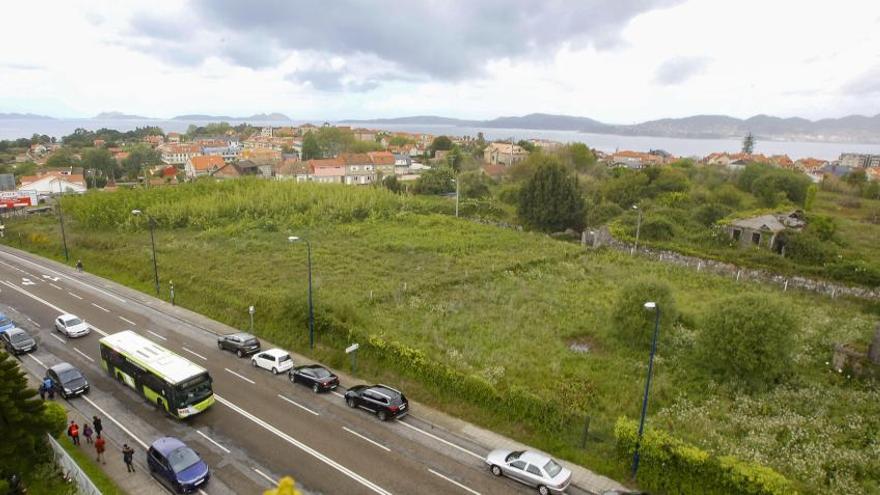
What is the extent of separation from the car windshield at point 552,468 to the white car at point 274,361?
1392 centimetres

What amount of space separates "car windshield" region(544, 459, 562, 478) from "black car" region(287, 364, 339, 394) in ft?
35.2

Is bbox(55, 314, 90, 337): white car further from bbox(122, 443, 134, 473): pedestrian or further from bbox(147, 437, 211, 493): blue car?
bbox(147, 437, 211, 493): blue car

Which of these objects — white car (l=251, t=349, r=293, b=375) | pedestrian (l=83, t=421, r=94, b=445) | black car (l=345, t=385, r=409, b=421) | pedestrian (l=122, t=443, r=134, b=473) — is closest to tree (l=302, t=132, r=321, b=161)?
white car (l=251, t=349, r=293, b=375)

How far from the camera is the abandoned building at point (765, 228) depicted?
44.3 m

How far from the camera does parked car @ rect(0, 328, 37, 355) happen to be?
2573cm

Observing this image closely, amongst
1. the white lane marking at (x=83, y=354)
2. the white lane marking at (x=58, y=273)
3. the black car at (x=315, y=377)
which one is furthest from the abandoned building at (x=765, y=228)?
the white lane marking at (x=58, y=273)

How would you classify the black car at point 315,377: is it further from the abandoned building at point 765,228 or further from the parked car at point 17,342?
the abandoned building at point 765,228

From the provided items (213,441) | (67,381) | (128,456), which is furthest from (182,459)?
(67,381)

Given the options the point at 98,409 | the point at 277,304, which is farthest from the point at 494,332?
the point at 98,409

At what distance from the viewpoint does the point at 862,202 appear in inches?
3066

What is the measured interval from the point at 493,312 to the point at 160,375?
1864 cm

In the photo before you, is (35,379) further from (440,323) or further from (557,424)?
(557,424)

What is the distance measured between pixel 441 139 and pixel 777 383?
127 meters

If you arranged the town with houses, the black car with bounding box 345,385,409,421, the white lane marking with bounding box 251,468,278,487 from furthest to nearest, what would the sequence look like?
the town with houses
the black car with bounding box 345,385,409,421
the white lane marking with bounding box 251,468,278,487
